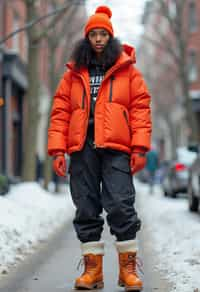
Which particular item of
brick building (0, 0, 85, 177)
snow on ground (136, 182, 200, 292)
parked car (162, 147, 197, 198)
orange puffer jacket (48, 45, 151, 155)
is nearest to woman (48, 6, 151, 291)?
orange puffer jacket (48, 45, 151, 155)

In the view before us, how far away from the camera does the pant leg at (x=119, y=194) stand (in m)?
4.98

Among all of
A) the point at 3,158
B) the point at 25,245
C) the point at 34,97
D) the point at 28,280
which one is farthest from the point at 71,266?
the point at 3,158

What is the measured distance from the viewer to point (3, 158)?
25156 mm

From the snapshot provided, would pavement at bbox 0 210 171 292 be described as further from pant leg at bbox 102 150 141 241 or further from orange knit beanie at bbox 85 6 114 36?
orange knit beanie at bbox 85 6 114 36

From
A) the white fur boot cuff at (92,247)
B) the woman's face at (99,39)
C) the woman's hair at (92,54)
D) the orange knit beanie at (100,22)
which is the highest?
the orange knit beanie at (100,22)

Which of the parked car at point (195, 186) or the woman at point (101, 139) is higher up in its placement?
the woman at point (101, 139)

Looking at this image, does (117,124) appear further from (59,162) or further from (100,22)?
(100,22)

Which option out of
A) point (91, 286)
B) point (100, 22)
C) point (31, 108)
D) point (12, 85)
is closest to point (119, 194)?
point (91, 286)

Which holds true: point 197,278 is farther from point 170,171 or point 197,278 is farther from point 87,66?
point 170,171

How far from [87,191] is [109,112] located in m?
0.62

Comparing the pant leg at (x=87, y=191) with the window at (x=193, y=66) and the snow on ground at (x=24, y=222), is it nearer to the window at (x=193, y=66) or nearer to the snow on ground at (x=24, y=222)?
the snow on ground at (x=24, y=222)

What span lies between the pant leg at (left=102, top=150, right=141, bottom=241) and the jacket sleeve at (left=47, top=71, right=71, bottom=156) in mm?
351

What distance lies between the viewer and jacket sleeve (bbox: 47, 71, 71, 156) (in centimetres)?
513

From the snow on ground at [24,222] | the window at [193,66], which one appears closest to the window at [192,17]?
the window at [193,66]
